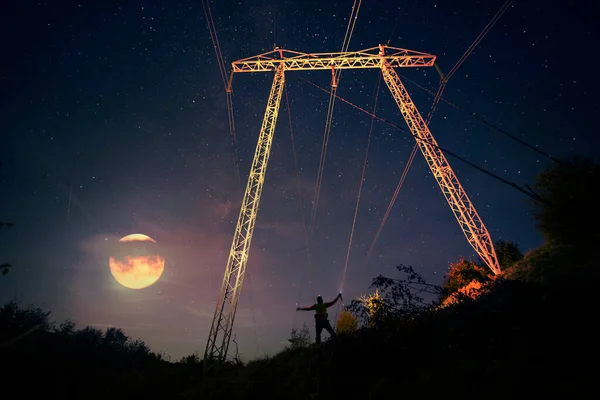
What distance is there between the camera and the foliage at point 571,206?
1048 centimetres

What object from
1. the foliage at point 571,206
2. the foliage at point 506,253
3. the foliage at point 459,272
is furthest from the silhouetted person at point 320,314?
the foliage at point 506,253

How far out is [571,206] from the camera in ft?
39.2

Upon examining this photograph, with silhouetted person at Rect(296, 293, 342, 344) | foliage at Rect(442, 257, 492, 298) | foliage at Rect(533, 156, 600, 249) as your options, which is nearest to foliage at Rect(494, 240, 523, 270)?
foliage at Rect(442, 257, 492, 298)

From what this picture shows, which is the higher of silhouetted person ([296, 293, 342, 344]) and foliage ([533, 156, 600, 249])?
foliage ([533, 156, 600, 249])

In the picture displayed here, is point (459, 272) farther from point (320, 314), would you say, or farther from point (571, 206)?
point (320, 314)

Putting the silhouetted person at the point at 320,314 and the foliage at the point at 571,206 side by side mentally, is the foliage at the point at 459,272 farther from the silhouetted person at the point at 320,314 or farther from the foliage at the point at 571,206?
the silhouetted person at the point at 320,314

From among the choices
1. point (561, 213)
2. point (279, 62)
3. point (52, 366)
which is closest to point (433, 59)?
point (279, 62)

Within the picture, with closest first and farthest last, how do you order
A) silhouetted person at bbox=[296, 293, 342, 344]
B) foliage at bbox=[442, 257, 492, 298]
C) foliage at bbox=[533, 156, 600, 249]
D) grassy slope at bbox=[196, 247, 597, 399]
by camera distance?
grassy slope at bbox=[196, 247, 597, 399]
foliage at bbox=[533, 156, 600, 249]
silhouetted person at bbox=[296, 293, 342, 344]
foliage at bbox=[442, 257, 492, 298]

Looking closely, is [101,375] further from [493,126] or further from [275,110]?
[275,110]

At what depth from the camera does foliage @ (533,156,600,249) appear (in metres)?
10.5

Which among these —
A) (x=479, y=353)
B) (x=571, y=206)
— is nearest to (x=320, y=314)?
(x=479, y=353)

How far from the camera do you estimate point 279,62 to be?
2447 cm

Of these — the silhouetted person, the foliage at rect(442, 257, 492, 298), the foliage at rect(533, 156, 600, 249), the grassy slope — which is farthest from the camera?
the foliage at rect(442, 257, 492, 298)

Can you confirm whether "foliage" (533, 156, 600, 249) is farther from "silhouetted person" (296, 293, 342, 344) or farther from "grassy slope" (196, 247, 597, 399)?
"silhouetted person" (296, 293, 342, 344)
